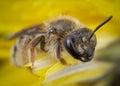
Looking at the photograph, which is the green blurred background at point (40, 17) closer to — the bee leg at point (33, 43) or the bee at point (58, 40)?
the bee at point (58, 40)

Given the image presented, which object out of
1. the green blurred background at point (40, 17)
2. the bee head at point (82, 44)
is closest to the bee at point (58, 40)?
the bee head at point (82, 44)

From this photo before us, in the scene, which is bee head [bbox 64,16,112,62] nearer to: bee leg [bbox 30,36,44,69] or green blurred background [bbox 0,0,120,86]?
bee leg [bbox 30,36,44,69]

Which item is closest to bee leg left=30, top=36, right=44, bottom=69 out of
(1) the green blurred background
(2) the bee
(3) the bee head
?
(2) the bee

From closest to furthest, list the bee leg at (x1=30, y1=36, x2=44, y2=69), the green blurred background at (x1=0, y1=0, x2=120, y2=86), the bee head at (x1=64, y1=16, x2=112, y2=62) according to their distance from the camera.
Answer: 1. the bee head at (x1=64, y1=16, x2=112, y2=62)
2. the bee leg at (x1=30, y1=36, x2=44, y2=69)
3. the green blurred background at (x1=0, y1=0, x2=120, y2=86)

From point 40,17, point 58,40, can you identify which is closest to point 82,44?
point 58,40

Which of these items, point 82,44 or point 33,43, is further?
point 33,43

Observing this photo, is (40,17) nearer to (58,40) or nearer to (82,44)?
(58,40)

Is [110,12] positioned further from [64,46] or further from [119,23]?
[64,46]
